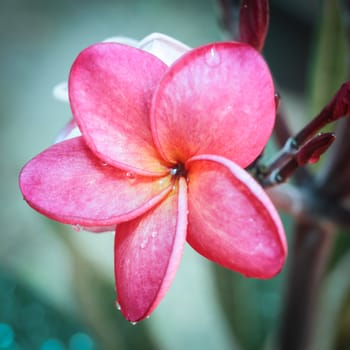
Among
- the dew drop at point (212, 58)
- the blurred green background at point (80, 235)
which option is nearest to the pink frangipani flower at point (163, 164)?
the dew drop at point (212, 58)

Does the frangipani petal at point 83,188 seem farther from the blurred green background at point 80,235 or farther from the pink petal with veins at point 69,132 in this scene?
the blurred green background at point 80,235

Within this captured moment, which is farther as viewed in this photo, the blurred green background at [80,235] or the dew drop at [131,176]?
the blurred green background at [80,235]

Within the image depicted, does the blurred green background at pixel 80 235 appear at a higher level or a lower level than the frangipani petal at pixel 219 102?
lower

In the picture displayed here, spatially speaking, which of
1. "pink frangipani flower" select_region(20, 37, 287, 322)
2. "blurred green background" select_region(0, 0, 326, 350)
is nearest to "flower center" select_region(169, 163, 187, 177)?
"pink frangipani flower" select_region(20, 37, 287, 322)

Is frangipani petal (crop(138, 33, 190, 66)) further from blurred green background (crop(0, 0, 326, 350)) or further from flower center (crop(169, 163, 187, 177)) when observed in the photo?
blurred green background (crop(0, 0, 326, 350))

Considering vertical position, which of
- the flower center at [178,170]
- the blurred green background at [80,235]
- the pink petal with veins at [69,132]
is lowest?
the blurred green background at [80,235]

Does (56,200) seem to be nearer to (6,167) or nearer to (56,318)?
(56,318)
